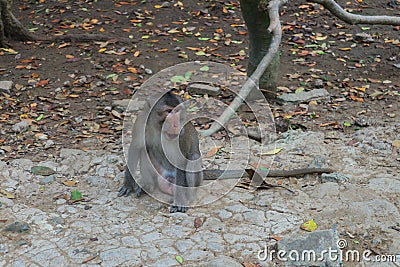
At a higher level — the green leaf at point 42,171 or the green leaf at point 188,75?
the green leaf at point 42,171

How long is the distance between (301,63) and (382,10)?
6.80 feet

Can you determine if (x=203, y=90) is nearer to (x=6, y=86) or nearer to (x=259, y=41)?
(x=259, y=41)

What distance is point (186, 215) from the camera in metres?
4.39

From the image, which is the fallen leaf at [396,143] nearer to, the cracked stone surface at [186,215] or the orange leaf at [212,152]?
the cracked stone surface at [186,215]

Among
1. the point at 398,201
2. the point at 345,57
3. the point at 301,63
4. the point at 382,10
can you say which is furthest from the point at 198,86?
the point at 382,10

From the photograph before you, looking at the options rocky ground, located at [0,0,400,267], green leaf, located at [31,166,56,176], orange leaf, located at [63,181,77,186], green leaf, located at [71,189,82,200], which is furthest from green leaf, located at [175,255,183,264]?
green leaf, located at [31,166,56,176]

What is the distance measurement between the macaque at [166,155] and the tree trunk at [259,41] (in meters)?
1.95

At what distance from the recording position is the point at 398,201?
4.44m

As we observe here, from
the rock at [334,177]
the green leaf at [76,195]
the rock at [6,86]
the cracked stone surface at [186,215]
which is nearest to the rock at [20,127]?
the cracked stone surface at [186,215]

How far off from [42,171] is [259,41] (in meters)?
2.57

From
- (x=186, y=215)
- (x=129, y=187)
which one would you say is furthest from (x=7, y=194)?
(x=186, y=215)

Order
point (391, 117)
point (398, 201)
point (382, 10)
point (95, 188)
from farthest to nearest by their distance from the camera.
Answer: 1. point (382, 10)
2. point (391, 117)
3. point (95, 188)
4. point (398, 201)

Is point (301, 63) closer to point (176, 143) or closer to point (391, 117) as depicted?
point (391, 117)

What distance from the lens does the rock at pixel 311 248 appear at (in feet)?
12.2
